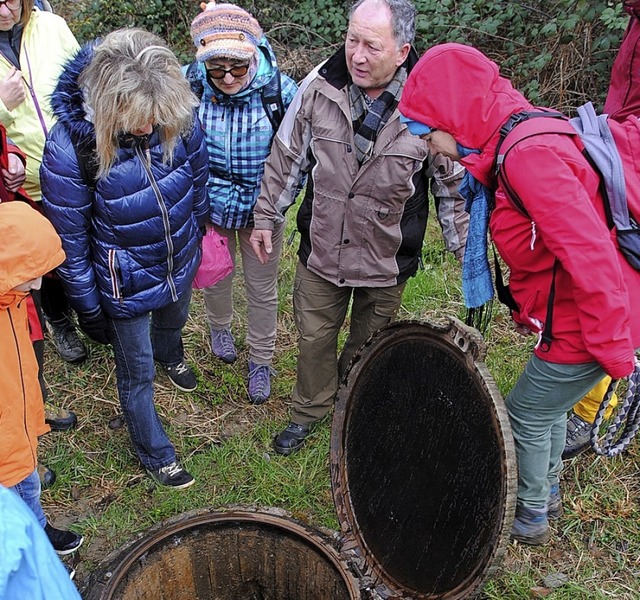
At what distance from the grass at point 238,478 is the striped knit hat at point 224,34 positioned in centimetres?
156

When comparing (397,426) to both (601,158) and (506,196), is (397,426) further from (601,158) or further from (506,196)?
(601,158)

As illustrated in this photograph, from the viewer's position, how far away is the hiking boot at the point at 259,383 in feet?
12.8

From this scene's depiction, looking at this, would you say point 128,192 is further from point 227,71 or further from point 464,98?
point 464,98

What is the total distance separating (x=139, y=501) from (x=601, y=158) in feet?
8.27

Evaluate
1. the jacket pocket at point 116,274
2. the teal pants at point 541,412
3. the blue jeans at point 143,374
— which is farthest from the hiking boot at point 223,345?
the teal pants at point 541,412

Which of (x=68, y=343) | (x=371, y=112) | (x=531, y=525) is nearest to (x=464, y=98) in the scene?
(x=371, y=112)

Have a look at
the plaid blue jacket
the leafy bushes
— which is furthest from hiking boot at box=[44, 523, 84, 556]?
the leafy bushes

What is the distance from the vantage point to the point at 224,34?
2.89 meters

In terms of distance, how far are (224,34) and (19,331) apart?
1490mm

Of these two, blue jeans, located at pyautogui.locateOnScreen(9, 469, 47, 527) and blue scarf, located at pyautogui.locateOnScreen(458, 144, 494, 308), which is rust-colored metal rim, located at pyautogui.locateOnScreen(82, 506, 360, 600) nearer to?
blue jeans, located at pyautogui.locateOnScreen(9, 469, 47, 527)

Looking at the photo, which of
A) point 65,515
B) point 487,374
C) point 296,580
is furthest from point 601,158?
point 65,515

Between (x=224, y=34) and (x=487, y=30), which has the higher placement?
(x=224, y=34)

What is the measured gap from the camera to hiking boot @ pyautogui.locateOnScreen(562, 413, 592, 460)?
345 centimetres

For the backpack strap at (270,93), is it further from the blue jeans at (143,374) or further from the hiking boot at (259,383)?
the hiking boot at (259,383)
